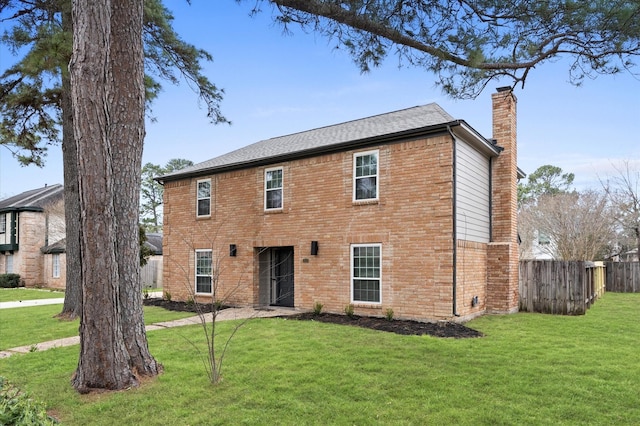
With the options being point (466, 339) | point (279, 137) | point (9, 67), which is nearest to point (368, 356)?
point (466, 339)

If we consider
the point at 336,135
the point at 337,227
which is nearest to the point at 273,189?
the point at 336,135

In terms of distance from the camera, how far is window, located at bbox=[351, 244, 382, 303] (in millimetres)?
11148

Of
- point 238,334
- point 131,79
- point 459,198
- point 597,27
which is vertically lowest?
point 238,334

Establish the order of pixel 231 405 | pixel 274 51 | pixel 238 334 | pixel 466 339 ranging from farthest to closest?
pixel 274 51 → pixel 238 334 → pixel 466 339 → pixel 231 405

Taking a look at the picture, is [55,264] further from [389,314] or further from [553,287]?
[553,287]

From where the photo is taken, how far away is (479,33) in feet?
20.5

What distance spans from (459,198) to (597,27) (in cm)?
531

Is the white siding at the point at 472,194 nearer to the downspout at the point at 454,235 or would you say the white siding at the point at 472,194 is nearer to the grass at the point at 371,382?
the downspout at the point at 454,235

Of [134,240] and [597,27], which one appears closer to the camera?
[597,27]

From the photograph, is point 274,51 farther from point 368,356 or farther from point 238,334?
point 368,356

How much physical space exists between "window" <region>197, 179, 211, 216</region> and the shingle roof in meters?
0.51

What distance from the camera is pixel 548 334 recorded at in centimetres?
881

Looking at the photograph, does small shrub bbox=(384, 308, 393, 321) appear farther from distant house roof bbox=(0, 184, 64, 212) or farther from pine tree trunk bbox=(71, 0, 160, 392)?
distant house roof bbox=(0, 184, 64, 212)

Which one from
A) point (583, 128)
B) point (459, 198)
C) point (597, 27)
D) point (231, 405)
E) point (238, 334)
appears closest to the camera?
point (231, 405)
